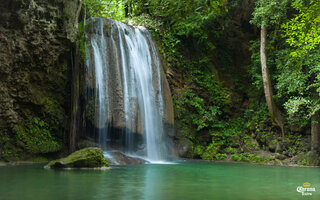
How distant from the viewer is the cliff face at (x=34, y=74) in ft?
31.2

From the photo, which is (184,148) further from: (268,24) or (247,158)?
(268,24)

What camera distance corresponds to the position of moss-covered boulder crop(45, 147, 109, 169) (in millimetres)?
7590

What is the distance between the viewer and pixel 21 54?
989 cm

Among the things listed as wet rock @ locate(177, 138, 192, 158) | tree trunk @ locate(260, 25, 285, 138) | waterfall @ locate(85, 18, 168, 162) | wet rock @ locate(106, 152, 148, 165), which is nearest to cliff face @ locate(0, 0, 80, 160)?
waterfall @ locate(85, 18, 168, 162)

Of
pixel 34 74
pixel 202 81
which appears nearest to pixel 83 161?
pixel 34 74

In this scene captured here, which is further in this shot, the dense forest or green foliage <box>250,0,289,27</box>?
green foliage <box>250,0,289,27</box>

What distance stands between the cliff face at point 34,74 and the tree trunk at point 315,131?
9357mm

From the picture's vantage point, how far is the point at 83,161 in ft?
25.2

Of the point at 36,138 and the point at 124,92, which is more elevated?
the point at 124,92

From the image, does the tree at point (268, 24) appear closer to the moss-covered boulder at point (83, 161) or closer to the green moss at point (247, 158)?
the green moss at point (247, 158)

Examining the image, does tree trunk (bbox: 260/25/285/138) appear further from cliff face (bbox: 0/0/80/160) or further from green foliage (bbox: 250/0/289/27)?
cliff face (bbox: 0/0/80/160)

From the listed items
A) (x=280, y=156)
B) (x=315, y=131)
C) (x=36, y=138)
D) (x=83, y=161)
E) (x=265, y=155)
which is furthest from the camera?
(x=265, y=155)

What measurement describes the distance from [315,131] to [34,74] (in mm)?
10556

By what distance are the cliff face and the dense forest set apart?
0.03m
